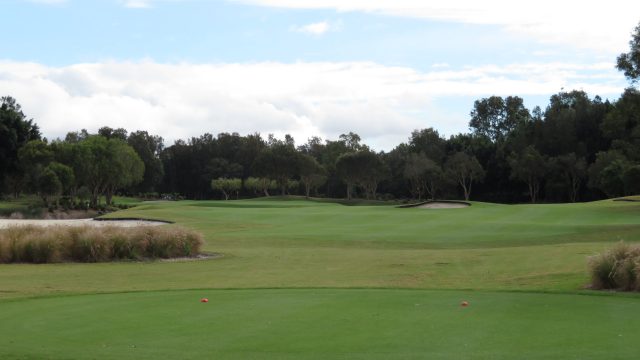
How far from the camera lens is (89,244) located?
23.1 m

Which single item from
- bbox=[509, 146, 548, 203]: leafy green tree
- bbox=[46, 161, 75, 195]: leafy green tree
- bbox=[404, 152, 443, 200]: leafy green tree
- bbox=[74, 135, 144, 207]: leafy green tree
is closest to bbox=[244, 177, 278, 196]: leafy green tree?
bbox=[404, 152, 443, 200]: leafy green tree

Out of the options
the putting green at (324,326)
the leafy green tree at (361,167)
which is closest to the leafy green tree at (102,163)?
the leafy green tree at (361,167)

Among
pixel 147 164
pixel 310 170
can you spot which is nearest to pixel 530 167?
pixel 310 170

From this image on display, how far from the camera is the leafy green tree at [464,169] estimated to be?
92.5 m

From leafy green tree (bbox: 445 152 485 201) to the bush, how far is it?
78797mm

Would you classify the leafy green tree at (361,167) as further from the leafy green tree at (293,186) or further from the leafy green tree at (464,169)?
the leafy green tree at (293,186)

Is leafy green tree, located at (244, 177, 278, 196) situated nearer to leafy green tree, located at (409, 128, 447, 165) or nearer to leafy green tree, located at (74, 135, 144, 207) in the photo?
leafy green tree, located at (409, 128, 447, 165)

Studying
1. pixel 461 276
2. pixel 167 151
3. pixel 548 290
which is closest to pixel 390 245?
pixel 461 276

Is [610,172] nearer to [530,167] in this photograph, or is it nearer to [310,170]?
[530,167]

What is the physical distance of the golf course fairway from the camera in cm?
803

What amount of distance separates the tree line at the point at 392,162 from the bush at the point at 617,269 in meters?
32.6

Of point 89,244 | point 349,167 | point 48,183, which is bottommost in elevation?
point 89,244

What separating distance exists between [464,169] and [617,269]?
79.6 metres

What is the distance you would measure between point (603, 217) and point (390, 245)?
1657 cm
